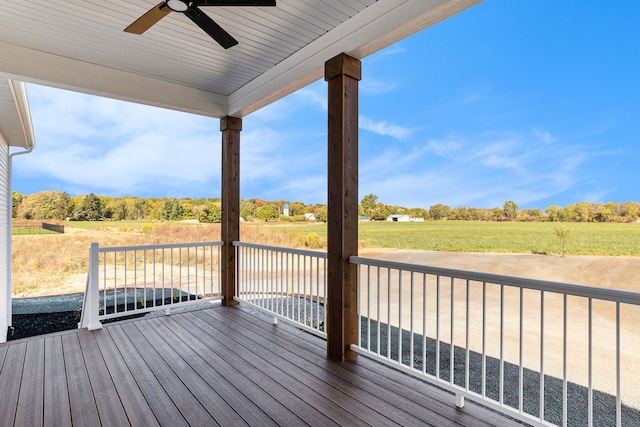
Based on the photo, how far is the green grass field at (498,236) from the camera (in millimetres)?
→ 4887

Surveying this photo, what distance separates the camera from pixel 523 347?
6.81 feet

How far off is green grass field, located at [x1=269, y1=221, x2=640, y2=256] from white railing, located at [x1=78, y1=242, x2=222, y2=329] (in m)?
2.44

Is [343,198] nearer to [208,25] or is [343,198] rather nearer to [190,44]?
[208,25]

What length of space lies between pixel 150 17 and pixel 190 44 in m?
1.03

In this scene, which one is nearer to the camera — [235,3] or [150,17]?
[235,3]

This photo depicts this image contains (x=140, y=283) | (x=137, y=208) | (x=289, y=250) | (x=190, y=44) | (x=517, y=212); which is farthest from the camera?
(x=137, y=208)

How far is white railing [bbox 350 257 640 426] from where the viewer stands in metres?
1.84

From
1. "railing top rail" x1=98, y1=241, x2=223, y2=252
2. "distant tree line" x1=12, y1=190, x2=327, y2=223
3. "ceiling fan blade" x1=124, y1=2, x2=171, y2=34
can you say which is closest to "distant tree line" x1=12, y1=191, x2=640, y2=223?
"distant tree line" x1=12, y1=190, x2=327, y2=223

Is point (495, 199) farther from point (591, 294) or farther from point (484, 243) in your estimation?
point (591, 294)

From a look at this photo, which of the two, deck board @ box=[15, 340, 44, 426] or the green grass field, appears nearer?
deck board @ box=[15, 340, 44, 426]

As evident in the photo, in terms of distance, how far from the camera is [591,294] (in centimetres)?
165

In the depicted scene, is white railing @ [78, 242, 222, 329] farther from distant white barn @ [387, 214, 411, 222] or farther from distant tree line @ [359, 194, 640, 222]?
distant white barn @ [387, 214, 411, 222]

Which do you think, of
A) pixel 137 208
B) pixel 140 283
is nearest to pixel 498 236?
pixel 140 283

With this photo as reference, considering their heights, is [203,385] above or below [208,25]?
below
